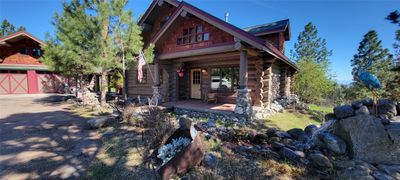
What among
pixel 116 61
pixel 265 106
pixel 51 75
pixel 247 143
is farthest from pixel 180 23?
pixel 51 75

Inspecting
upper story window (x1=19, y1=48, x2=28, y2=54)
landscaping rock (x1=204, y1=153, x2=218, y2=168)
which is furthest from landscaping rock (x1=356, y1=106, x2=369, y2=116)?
upper story window (x1=19, y1=48, x2=28, y2=54)

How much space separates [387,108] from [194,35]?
23.0 feet

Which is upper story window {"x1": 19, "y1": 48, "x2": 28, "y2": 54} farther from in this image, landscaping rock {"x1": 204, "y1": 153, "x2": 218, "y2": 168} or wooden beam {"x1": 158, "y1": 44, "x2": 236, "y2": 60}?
landscaping rock {"x1": 204, "y1": 153, "x2": 218, "y2": 168}

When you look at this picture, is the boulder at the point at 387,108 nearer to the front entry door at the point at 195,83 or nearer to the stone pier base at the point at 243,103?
the stone pier base at the point at 243,103

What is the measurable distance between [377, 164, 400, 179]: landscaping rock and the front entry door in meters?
8.48

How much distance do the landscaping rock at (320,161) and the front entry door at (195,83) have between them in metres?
7.86

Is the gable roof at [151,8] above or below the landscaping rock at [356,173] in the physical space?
above

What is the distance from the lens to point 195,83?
35.3 ft

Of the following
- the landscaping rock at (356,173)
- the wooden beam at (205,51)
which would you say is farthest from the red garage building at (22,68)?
the landscaping rock at (356,173)

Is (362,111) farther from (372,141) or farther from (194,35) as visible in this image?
(194,35)

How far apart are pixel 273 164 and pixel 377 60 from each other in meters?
30.0

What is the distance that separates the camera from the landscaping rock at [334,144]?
3.28 meters

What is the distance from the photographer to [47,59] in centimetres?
949

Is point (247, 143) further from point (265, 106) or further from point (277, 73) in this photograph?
point (277, 73)
